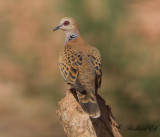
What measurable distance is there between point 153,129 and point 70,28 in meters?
3.25

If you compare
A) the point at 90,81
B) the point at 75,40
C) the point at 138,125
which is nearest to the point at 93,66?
the point at 90,81

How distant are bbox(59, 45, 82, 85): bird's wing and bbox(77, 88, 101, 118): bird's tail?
0.93 ft

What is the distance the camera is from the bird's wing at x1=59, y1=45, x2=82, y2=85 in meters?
6.33

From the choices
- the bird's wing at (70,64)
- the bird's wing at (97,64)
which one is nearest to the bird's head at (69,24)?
the bird's wing at (70,64)

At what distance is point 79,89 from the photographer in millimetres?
6098

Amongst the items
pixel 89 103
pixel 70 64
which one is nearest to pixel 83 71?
pixel 70 64

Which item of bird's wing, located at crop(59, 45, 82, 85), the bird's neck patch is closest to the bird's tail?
bird's wing, located at crop(59, 45, 82, 85)

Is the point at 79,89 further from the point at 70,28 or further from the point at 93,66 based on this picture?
the point at 70,28

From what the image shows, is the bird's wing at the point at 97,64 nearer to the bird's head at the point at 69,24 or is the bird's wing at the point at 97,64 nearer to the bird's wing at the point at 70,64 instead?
the bird's wing at the point at 70,64

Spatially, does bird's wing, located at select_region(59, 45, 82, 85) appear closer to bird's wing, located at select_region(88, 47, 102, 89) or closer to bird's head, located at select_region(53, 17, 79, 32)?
bird's wing, located at select_region(88, 47, 102, 89)

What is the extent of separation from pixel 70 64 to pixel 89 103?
81 centimetres

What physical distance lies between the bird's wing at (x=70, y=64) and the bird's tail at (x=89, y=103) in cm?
28

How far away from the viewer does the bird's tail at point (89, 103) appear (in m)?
5.91

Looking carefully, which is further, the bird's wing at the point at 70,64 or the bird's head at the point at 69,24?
the bird's head at the point at 69,24
